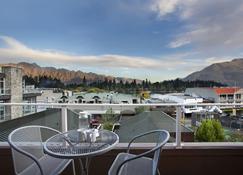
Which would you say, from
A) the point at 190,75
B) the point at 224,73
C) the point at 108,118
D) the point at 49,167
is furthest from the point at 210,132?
the point at 190,75

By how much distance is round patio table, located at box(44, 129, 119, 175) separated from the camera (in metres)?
2.05

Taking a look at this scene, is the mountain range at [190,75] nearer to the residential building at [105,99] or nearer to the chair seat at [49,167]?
the residential building at [105,99]

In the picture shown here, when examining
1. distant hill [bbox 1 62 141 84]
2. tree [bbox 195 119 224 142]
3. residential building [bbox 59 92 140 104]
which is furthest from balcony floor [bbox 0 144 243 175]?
distant hill [bbox 1 62 141 84]

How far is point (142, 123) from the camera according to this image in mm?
3379

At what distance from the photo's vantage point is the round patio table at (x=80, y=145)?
2.05 meters

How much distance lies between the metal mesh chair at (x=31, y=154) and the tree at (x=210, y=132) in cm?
177

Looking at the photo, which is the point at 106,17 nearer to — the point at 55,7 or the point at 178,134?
the point at 55,7

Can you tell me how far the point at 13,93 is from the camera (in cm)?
692

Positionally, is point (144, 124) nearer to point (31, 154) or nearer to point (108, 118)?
point (108, 118)

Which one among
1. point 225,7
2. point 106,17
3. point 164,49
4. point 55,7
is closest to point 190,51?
point 164,49

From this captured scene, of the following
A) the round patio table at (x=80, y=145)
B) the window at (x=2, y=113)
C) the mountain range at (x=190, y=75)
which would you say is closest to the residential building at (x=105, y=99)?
the window at (x=2, y=113)

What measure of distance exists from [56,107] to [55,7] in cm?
609

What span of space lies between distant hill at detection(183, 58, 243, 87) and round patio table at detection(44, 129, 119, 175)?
5745mm

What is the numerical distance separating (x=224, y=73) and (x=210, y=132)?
5.80 metres
